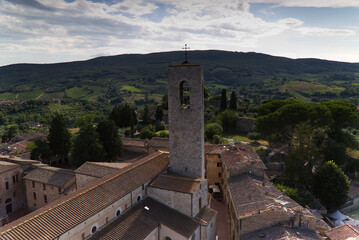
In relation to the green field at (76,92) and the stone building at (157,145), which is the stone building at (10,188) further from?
the green field at (76,92)

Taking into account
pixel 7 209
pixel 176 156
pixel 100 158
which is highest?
pixel 176 156

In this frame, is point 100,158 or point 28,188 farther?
point 100,158

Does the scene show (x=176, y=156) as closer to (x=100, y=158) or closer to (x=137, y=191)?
(x=137, y=191)

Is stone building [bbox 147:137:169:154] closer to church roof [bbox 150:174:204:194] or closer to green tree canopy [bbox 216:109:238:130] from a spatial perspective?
church roof [bbox 150:174:204:194]

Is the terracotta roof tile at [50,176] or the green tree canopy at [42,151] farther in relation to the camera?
the green tree canopy at [42,151]

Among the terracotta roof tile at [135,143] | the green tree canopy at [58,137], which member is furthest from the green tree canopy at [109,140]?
the green tree canopy at [58,137]

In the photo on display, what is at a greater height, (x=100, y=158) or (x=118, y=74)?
(x=118, y=74)

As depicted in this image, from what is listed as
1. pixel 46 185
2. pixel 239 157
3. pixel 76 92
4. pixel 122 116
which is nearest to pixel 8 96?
pixel 76 92

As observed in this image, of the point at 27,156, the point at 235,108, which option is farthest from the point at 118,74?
the point at 27,156
